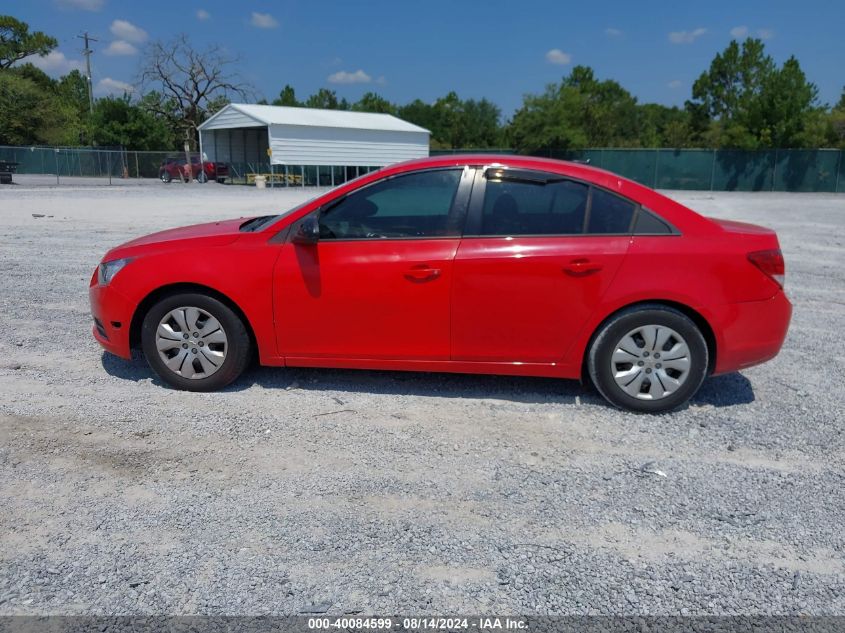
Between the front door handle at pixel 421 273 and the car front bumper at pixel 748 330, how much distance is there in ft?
6.21

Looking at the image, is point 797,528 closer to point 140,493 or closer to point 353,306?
point 353,306

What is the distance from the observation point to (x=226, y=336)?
16.2ft

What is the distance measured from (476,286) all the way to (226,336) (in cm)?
181

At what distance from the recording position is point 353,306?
4.80 meters

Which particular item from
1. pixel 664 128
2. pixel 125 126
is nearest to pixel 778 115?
pixel 664 128

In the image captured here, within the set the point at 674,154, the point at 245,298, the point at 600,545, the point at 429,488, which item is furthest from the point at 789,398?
the point at 674,154

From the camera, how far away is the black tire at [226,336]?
4887 mm

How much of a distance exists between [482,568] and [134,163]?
4941cm

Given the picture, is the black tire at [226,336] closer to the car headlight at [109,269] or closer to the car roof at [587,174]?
the car headlight at [109,269]

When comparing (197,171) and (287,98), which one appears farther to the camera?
(287,98)

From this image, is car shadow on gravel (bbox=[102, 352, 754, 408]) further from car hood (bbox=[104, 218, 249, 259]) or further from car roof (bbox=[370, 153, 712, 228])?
car roof (bbox=[370, 153, 712, 228])

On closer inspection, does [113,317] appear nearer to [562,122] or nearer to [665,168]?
[665,168]

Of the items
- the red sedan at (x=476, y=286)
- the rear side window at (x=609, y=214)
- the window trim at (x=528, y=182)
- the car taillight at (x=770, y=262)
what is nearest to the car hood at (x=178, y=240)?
the red sedan at (x=476, y=286)

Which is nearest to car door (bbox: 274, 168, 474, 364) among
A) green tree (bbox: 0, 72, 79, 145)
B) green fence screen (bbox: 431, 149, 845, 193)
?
green fence screen (bbox: 431, 149, 845, 193)
